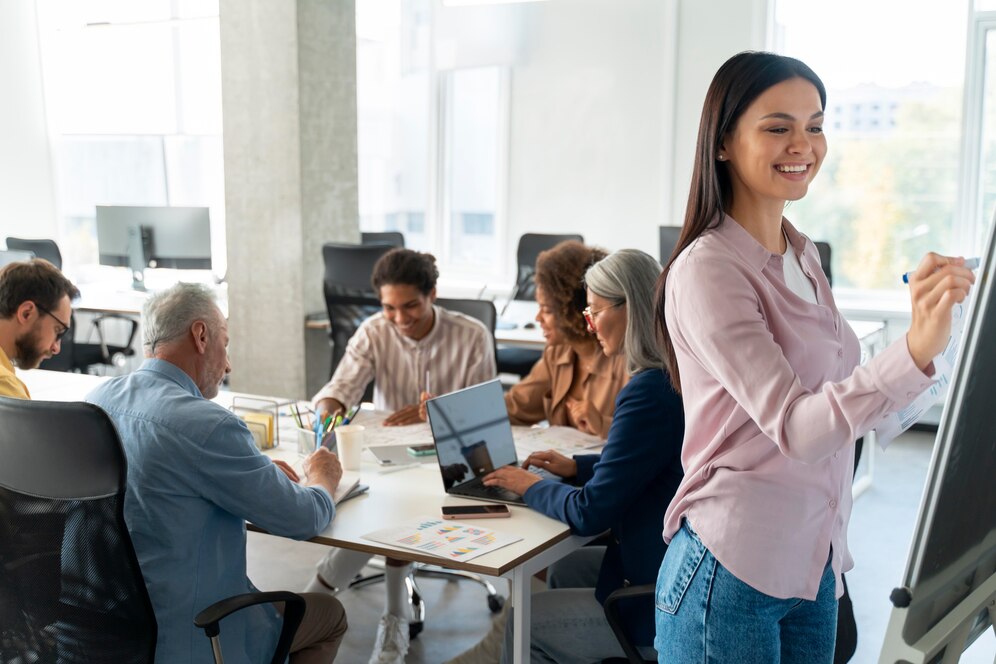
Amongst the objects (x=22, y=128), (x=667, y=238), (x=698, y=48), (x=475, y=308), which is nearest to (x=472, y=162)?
(x=698, y=48)

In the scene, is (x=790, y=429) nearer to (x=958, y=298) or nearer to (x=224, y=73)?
(x=958, y=298)

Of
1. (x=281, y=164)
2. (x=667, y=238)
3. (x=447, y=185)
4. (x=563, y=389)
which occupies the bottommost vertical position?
(x=563, y=389)

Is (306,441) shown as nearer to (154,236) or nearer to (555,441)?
(555,441)

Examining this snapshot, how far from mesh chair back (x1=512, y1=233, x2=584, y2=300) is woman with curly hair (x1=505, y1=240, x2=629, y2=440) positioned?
119 inches

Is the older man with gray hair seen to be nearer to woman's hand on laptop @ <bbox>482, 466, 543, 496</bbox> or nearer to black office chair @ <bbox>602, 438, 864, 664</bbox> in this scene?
woman's hand on laptop @ <bbox>482, 466, 543, 496</bbox>

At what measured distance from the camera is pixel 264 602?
1.99 metres

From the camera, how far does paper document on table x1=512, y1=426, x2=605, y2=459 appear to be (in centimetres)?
289

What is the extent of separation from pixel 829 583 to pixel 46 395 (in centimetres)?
308

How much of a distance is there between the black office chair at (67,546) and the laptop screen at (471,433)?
2.33ft

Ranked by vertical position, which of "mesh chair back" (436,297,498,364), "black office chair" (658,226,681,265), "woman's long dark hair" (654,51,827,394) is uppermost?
"woman's long dark hair" (654,51,827,394)

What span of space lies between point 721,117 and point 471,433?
4.24 ft

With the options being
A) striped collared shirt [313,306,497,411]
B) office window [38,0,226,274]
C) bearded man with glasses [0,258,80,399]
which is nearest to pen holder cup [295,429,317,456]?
striped collared shirt [313,306,497,411]

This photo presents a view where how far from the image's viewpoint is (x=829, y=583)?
4.77 feet

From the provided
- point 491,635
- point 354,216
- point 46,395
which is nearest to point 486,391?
point 491,635
